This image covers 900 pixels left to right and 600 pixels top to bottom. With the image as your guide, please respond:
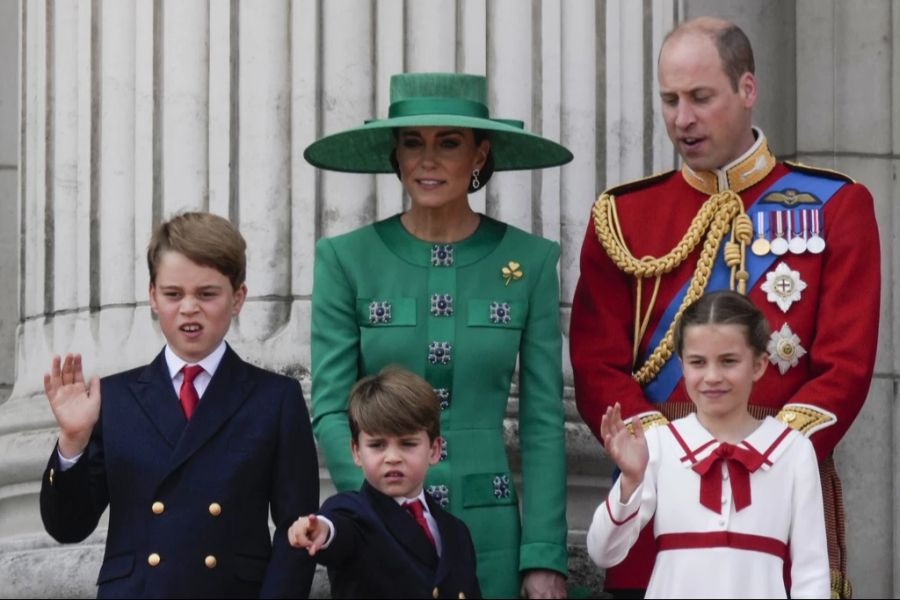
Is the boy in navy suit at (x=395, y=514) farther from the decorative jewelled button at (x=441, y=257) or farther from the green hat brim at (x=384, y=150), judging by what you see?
the green hat brim at (x=384, y=150)

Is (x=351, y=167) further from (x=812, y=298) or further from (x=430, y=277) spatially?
(x=812, y=298)

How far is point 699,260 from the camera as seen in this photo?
6285 millimetres

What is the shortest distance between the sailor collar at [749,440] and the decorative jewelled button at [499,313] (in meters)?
0.59

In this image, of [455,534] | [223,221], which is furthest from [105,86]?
[455,534]

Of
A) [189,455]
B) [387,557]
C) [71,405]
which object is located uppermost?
[71,405]

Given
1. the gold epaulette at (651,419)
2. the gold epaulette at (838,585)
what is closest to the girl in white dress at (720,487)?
the gold epaulette at (651,419)

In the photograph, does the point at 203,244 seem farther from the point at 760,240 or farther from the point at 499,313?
the point at 760,240

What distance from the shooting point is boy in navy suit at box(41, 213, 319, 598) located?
18.6 ft

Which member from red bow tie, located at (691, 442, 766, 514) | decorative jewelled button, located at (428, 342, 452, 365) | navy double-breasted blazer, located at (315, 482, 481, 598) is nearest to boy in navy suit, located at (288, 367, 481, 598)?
navy double-breasted blazer, located at (315, 482, 481, 598)

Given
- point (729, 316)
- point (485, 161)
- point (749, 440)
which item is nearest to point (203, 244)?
point (485, 161)

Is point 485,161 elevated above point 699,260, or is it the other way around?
point 485,161

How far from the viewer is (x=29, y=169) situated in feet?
26.1

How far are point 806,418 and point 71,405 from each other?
1742 millimetres

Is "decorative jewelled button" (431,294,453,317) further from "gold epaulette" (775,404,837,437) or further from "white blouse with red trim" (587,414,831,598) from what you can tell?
"gold epaulette" (775,404,837,437)
